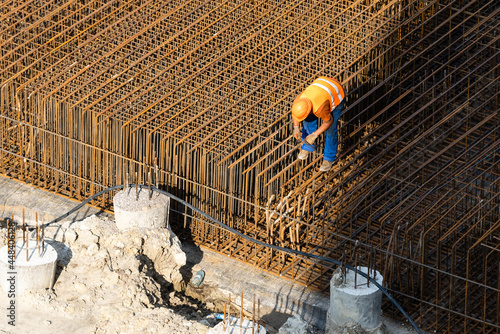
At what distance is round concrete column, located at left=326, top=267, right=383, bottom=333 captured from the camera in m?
23.2

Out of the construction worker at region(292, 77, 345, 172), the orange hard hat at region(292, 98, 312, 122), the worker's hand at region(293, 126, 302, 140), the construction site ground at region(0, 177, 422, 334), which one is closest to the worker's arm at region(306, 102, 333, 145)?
the construction worker at region(292, 77, 345, 172)

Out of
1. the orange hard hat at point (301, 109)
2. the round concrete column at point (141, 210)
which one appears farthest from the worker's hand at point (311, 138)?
the round concrete column at point (141, 210)

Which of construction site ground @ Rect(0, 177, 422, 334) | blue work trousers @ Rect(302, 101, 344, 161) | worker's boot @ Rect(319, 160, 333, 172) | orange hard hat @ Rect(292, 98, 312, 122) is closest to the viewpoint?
construction site ground @ Rect(0, 177, 422, 334)

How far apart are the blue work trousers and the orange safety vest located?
0.42m

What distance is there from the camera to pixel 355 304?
915 inches

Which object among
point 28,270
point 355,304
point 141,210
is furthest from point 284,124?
point 28,270

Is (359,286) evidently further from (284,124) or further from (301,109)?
(284,124)

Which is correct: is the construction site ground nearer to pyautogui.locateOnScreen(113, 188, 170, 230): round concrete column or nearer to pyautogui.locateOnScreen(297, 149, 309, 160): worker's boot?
pyautogui.locateOnScreen(113, 188, 170, 230): round concrete column

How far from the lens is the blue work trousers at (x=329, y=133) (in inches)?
1043

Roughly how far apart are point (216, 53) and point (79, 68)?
9.50 feet

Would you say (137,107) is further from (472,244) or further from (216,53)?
(472,244)

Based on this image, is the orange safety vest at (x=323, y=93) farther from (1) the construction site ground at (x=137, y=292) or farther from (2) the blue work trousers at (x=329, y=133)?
(1) the construction site ground at (x=137, y=292)

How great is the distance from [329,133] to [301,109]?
50.0 inches

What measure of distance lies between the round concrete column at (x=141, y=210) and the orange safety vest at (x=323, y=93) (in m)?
3.28
